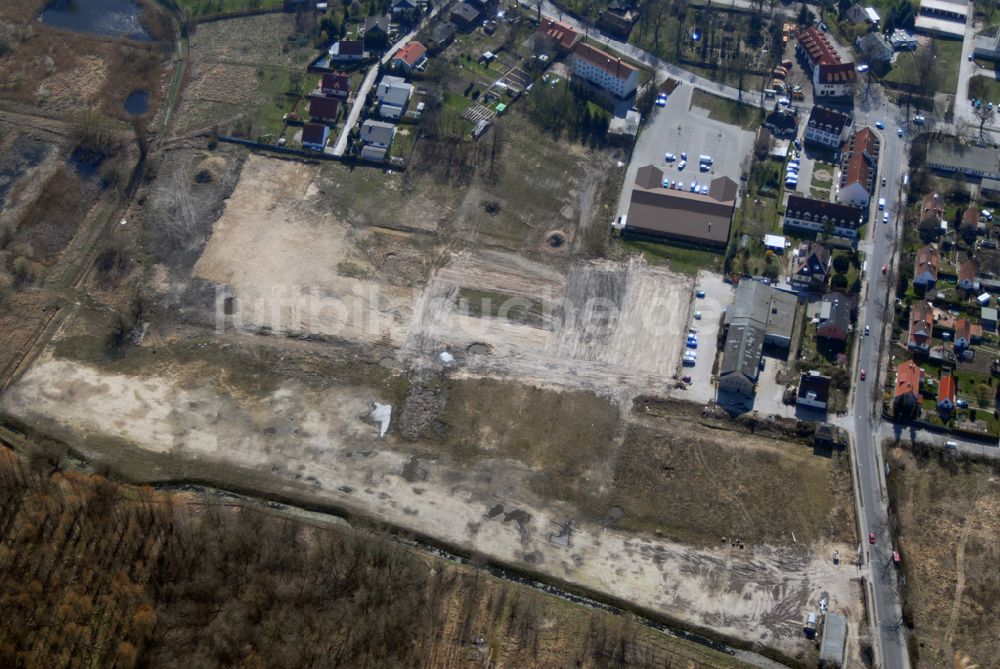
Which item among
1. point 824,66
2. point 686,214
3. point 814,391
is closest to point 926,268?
point 814,391

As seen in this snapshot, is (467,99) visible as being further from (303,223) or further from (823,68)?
(823,68)

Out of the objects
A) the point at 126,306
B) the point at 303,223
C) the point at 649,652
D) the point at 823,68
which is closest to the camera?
the point at 649,652

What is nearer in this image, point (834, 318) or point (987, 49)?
point (834, 318)

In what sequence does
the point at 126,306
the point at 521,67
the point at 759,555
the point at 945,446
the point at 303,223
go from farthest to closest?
the point at 521,67, the point at 303,223, the point at 126,306, the point at 945,446, the point at 759,555

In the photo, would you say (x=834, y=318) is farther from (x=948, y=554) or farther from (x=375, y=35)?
(x=375, y=35)

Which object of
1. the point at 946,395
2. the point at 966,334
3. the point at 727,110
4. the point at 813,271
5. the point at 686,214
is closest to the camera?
the point at 946,395

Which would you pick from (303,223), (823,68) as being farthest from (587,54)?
(303,223)
